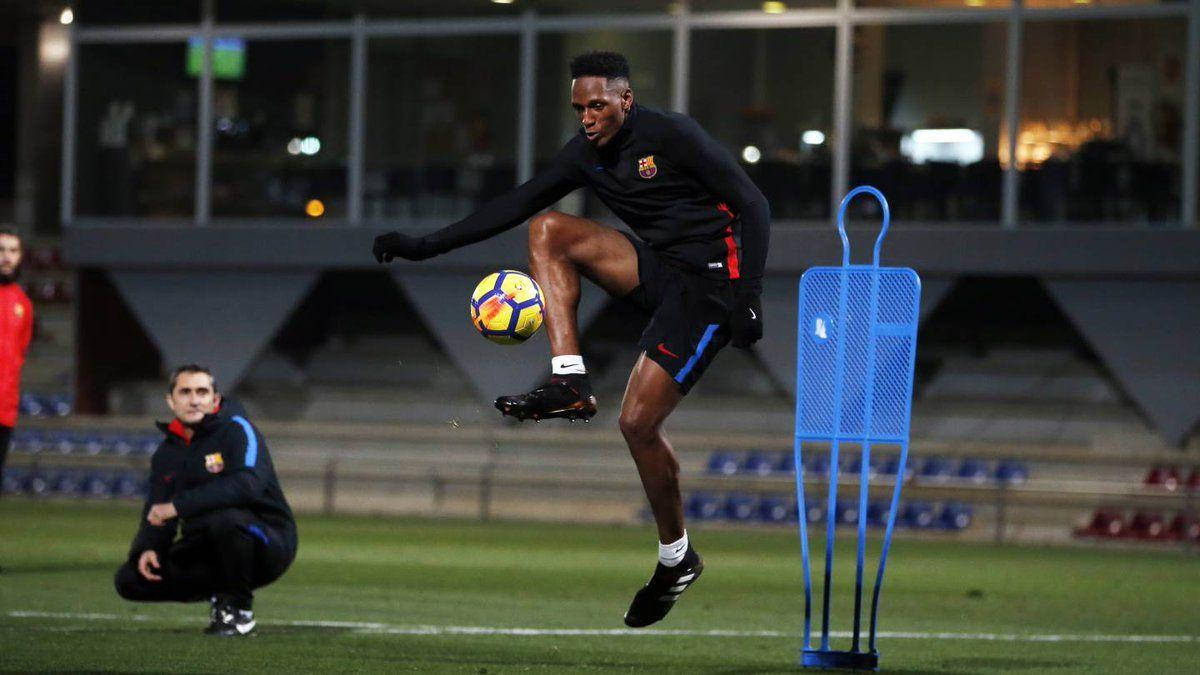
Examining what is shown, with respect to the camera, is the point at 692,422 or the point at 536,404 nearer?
the point at 536,404

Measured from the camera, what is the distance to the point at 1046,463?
2331 cm

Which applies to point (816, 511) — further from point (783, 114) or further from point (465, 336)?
point (465, 336)

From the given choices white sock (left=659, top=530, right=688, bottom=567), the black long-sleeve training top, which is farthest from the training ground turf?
the black long-sleeve training top

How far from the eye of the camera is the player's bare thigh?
7.85m

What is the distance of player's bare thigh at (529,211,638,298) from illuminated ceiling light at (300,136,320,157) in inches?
724

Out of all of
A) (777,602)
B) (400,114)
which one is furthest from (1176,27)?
(777,602)

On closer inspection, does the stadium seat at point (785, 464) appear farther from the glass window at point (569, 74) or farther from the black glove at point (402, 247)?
the black glove at point (402, 247)

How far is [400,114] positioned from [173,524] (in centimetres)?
1658

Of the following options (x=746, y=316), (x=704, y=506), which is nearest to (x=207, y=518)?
(x=746, y=316)

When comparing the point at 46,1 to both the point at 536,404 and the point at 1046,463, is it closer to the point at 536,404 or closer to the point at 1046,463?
the point at 1046,463

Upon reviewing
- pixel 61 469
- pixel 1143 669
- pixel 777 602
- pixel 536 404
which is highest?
pixel 536 404

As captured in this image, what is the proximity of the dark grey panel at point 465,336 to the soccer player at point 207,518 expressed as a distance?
614 inches

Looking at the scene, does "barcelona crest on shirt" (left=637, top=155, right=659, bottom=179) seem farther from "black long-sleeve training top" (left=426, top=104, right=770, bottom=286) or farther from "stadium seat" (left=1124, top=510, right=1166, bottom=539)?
"stadium seat" (left=1124, top=510, right=1166, bottom=539)

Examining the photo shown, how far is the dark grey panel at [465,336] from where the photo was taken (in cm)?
2548
